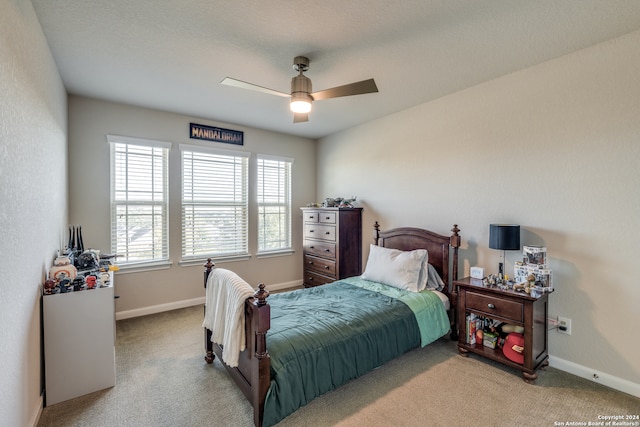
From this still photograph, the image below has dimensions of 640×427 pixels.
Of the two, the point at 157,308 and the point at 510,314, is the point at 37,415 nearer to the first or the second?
the point at 157,308

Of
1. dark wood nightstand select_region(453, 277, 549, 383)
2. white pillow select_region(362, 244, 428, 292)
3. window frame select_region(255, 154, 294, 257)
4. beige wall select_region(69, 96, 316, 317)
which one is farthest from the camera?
window frame select_region(255, 154, 294, 257)

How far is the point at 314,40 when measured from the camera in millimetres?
2248

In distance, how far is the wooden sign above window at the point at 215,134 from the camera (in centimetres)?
415

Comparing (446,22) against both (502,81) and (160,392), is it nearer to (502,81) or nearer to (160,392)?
(502,81)

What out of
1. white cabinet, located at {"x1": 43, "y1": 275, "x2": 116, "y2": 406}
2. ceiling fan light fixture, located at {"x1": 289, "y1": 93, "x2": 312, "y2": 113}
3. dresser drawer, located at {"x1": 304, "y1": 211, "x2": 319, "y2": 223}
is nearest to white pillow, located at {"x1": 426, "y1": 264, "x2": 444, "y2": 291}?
dresser drawer, located at {"x1": 304, "y1": 211, "x2": 319, "y2": 223}

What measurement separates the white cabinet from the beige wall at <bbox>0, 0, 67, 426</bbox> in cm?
8

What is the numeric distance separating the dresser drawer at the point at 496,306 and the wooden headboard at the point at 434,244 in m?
0.44

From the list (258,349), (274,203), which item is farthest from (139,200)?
(258,349)

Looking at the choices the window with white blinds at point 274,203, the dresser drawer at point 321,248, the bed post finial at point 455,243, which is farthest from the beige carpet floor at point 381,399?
the window with white blinds at point 274,203

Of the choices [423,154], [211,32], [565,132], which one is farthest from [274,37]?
[565,132]

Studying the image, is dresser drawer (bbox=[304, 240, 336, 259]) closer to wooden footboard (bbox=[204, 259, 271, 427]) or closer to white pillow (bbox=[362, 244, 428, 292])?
white pillow (bbox=[362, 244, 428, 292])

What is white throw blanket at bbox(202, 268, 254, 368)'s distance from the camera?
2.02 meters

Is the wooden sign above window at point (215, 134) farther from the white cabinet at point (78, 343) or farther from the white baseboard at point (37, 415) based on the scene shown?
the white baseboard at point (37, 415)

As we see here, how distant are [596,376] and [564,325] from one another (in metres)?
0.41
